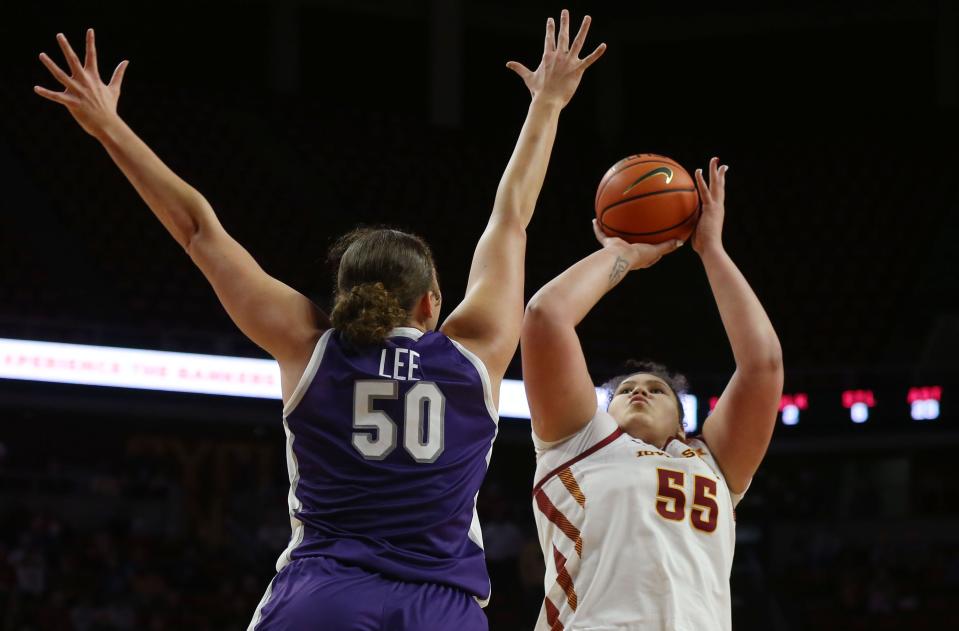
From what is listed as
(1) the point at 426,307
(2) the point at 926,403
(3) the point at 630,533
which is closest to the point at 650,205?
(3) the point at 630,533

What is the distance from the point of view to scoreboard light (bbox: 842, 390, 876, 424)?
11391 millimetres

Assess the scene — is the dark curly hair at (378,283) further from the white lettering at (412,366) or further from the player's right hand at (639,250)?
the player's right hand at (639,250)

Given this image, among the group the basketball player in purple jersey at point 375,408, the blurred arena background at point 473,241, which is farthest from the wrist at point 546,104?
the blurred arena background at point 473,241

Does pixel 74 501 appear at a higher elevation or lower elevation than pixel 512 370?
lower

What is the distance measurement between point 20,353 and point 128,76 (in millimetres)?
6584

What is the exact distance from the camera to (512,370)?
11.6m

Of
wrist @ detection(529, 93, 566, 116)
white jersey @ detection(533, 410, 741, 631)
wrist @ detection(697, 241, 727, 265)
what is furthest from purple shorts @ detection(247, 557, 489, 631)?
wrist @ detection(697, 241, 727, 265)

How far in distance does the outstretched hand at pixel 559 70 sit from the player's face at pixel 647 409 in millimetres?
911

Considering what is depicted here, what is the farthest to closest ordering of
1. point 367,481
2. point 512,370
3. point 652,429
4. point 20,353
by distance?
1. point 512,370
2. point 20,353
3. point 652,429
4. point 367,481

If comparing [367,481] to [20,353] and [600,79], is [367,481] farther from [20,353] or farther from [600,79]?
[600,79]

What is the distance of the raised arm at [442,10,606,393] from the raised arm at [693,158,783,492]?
2.51ft

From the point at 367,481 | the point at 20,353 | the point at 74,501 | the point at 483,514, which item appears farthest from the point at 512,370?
the point at 367,481

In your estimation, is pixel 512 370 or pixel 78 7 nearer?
pixel 512 370

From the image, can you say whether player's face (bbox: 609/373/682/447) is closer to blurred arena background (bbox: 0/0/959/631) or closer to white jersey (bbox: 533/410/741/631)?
white jersey (bbox: 533/410/741/631)
